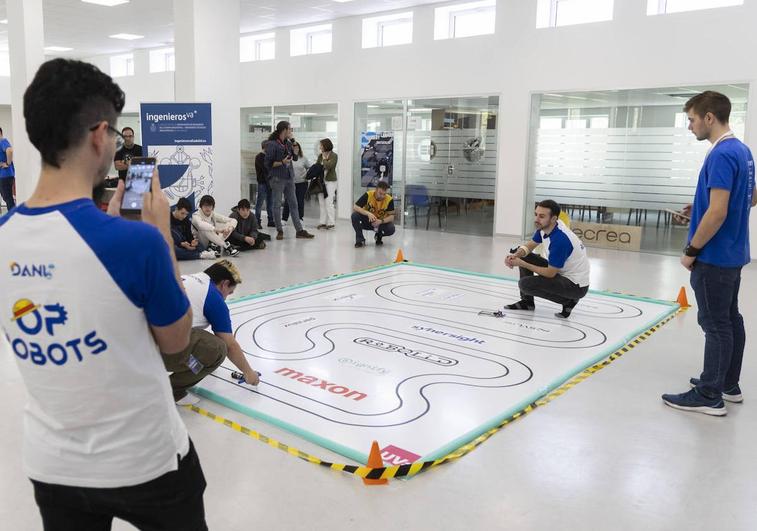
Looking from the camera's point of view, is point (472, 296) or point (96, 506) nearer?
point (96, 506)

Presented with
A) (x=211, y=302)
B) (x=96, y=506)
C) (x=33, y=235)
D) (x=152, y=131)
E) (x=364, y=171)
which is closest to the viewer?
(x=33, y=235)

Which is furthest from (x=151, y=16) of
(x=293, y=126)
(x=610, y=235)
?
(x=610, y=235)

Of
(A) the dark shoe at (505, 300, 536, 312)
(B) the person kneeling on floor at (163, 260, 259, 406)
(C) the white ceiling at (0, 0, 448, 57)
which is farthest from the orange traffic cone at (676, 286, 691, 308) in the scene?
(C) the white ceiling at (0, 0, 448, 57)

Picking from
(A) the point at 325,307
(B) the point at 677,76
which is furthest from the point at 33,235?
(B) the point at 677,76

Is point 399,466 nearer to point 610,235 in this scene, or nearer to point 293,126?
point 610,235

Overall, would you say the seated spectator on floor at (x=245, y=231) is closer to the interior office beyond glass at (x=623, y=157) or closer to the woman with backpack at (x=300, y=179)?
the woman with backpack at (x=300, y=179)

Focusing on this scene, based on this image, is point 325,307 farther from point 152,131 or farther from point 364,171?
point 364,171

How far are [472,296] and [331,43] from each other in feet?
27.9

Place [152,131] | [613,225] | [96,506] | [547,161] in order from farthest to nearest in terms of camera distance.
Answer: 1. [547,161]
2. [613,225]
3. [152,131]
4. [96,506]

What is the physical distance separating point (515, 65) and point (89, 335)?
1023 centimetres

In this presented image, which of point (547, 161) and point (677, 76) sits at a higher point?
point (677, 76)

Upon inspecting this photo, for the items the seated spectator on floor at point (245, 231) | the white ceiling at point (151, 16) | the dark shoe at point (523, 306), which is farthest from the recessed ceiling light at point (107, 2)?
the dark shoe at point (523, 306)

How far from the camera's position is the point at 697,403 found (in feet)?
11.8

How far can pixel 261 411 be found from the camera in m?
3.46
